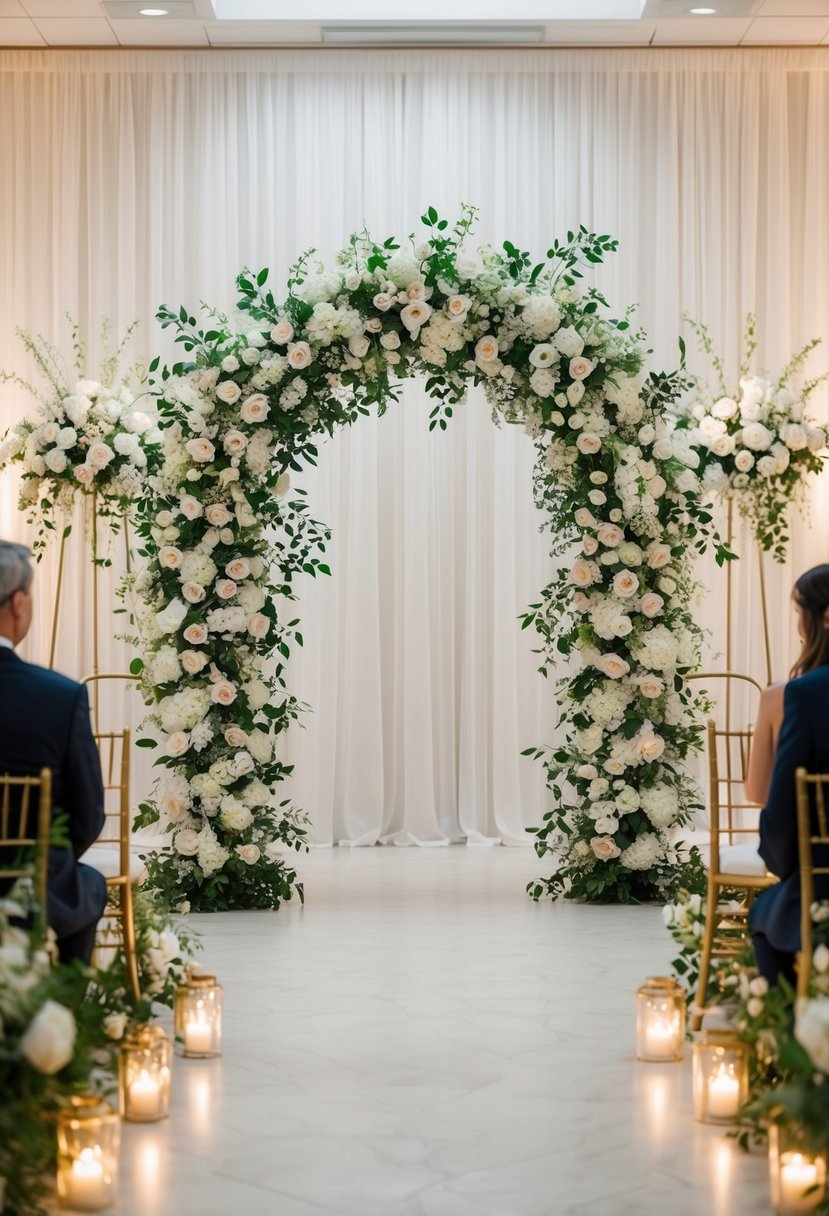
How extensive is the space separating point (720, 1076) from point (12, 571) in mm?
2119

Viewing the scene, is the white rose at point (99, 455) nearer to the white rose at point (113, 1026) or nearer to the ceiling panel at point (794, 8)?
the white rose at point (113, 1026)

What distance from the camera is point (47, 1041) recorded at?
104 inches

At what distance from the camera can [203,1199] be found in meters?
3.50

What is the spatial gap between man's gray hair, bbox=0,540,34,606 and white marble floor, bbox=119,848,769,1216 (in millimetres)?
1354

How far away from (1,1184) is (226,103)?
26.0ft

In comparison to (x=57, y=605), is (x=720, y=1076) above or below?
below

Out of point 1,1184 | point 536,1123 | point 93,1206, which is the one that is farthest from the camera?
point 536,1123

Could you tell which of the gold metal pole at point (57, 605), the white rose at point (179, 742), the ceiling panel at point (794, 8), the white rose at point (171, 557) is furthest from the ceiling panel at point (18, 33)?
A: the white rose at point (179, 742)

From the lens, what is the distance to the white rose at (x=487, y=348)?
23.1 feet

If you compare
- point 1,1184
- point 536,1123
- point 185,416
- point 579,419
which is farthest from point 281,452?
point 1,1184

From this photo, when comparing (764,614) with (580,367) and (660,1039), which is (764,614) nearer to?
(580,367)

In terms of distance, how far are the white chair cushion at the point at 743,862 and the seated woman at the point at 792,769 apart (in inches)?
29.1

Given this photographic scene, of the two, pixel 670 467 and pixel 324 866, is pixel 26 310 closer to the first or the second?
pixel 324 866

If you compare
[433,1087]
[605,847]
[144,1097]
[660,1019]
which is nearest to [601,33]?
[605,847]
